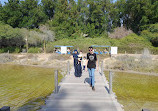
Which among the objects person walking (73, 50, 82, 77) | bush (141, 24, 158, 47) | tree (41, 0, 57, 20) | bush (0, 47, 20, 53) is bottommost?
person walking (73, 50, 82, 77)

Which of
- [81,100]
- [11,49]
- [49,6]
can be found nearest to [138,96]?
[81,100]

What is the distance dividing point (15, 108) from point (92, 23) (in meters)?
40.0

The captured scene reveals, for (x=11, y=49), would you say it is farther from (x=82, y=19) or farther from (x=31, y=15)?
(x=82, y=19)

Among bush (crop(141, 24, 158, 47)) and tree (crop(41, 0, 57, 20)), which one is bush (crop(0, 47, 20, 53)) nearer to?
tree (crop(41, 0, 57, 20))

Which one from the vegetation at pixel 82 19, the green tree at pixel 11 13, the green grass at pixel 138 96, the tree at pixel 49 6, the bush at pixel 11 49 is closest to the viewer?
the green grass at pixel 138 96

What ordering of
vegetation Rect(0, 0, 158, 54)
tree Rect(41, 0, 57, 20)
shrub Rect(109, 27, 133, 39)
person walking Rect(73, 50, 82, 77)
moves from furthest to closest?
tree Rect(41, 0, 57, 20), shrub Rect(109, 27, 133, 39), vegetation Rect(0, 0, 158, 54), person walking Rect(73, 50, 82, 77)

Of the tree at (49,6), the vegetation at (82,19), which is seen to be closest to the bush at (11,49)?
the vegetation at (82,19)

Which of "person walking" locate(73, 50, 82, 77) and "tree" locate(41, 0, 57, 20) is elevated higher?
"tree" locate(41, 0, 57, 20)

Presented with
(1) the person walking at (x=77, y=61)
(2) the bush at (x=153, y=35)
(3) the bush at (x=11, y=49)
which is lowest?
(1) the person walking at (x=77, y=61)

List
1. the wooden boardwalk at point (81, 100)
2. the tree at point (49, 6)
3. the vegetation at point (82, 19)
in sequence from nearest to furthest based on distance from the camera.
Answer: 1. the wooden boardwalk at point (81, 100)
2. the vegetation at point (82, 19)
3. the tree at point (49, 6)

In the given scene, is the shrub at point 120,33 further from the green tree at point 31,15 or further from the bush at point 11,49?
the bush at point 11,49

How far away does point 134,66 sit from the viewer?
1534 centimetres

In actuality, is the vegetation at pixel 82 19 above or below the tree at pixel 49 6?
below

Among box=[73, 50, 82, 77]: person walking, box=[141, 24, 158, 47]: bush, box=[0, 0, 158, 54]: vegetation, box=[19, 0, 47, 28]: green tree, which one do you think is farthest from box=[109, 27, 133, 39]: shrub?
box=[73, 50, 82, 77]: person walking
